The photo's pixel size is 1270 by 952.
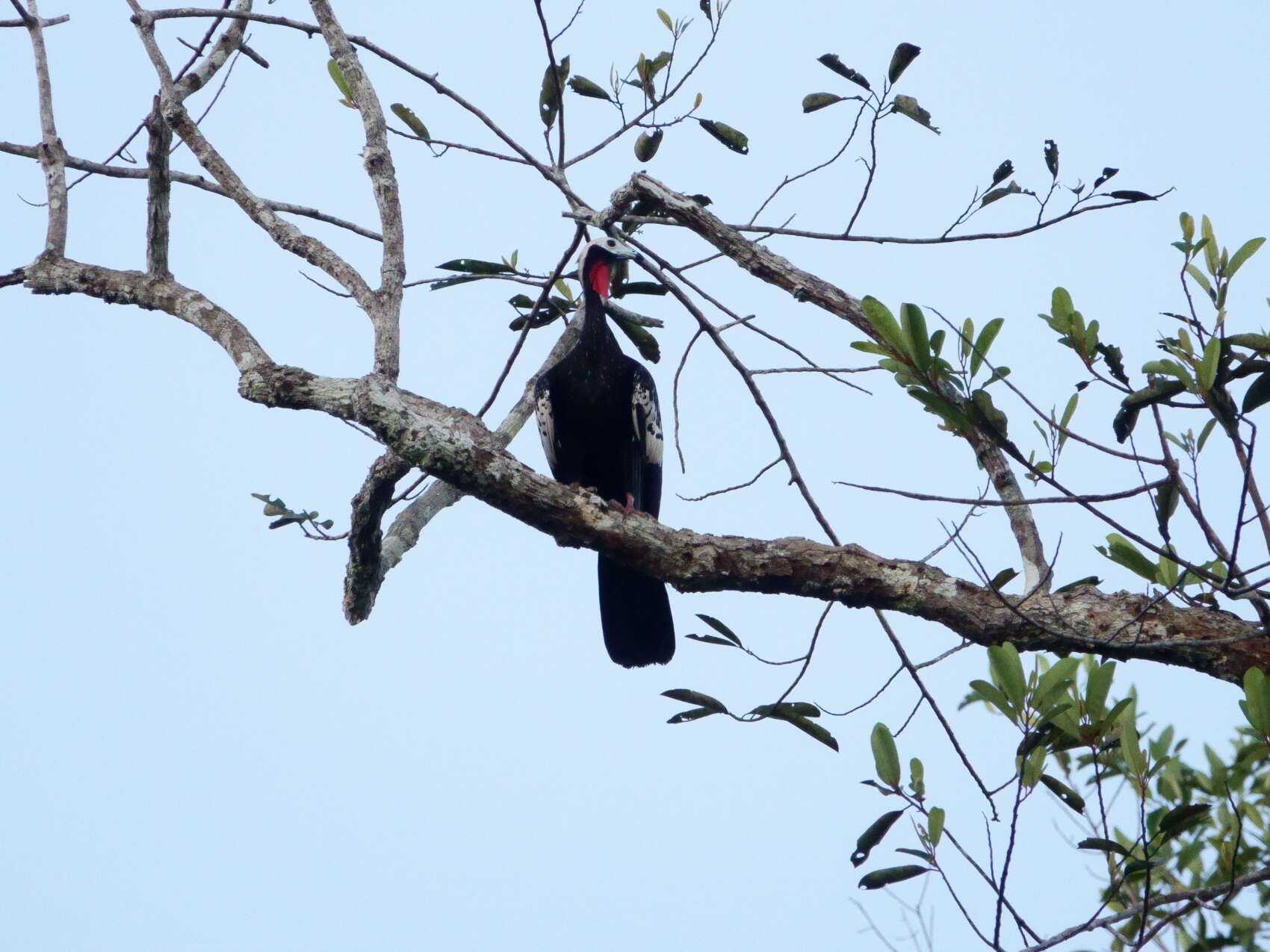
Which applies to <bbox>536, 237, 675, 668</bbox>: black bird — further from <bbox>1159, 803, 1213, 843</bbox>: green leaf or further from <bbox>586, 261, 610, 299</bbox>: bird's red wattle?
<bbox>1159, 803, 1213, 843</bbox>: green leaf

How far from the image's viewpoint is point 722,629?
2777 mm

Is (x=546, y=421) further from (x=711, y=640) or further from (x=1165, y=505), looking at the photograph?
(x=1165, y=505)

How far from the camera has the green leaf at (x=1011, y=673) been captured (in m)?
2.29

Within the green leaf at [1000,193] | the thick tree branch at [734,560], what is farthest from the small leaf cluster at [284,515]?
the green leaf at [1000,193]

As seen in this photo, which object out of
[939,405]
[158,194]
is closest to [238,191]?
[158,194]

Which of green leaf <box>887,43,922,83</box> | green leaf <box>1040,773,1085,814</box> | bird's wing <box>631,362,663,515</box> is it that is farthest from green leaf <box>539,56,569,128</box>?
green leaf <box>1040,773,1085,814</box>

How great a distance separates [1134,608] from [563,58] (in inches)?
89.9

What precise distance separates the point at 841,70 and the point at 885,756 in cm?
178

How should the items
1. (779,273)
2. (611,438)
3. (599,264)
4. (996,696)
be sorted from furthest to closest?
(599,264) < (611,438) < (779,273) < (996,696)

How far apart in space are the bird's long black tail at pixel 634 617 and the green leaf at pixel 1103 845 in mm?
2337

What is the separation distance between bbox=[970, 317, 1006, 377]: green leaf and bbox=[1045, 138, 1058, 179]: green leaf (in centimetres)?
90

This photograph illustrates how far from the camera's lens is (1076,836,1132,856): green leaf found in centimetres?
229

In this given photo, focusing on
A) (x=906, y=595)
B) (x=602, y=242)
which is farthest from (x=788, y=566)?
(x=602, y=242)

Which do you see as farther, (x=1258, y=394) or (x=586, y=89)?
(x=586, y=89)
